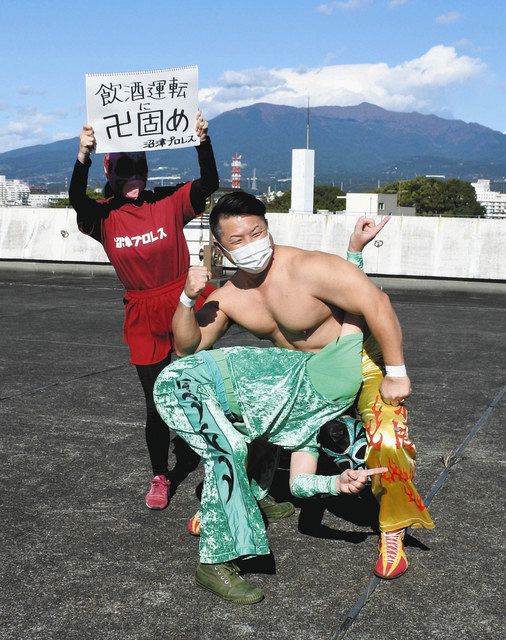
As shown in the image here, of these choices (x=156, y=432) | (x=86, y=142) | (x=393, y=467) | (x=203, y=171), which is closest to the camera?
(x=393, y=467)

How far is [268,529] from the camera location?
4297 mm

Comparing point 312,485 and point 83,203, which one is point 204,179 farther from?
point 312,485

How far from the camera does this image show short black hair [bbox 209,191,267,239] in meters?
3.75

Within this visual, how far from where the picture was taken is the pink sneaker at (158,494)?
14.9ft

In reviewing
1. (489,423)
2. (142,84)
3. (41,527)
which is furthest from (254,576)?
(489,423)

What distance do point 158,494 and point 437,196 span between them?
397 feet

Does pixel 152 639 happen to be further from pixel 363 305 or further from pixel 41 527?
pixel 363 305

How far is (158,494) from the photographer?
4.58 m

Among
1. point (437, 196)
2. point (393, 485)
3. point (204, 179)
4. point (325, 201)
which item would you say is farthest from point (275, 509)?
point (325, 201)

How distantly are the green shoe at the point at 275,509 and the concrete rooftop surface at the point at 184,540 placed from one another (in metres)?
0.05

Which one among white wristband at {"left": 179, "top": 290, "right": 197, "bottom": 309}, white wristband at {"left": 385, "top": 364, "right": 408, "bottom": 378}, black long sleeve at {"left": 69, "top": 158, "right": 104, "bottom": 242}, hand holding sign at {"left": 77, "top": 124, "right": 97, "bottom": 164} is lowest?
white wristband at {"left": 385, "top": 364, "right": 408, "bottom": 378}

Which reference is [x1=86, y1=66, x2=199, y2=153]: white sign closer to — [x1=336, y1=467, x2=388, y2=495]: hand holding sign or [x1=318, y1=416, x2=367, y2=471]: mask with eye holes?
Answer: [x1=318, y1=416, x2=367, y2=471]: mask with eye holes

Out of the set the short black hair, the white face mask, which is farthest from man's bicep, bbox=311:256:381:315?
the short black hair

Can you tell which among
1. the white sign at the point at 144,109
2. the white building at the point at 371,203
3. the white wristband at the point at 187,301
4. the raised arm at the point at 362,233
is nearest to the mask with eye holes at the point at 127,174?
the white sign at the point at 144,109
